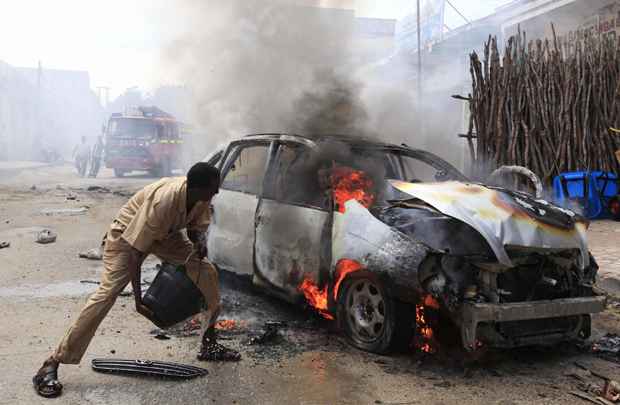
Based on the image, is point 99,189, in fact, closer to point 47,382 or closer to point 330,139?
point 330,139

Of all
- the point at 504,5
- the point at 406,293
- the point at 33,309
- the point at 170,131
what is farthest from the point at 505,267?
the point at 170,131

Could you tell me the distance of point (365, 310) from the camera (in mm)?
4266

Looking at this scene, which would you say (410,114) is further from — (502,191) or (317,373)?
(317,373)

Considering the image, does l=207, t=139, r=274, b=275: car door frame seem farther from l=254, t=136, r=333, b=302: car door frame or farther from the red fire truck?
the red fire truck

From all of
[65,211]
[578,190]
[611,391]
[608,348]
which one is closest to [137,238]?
[611,391]

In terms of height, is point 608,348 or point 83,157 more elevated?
point 83,157

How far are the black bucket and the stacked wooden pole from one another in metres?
6.88

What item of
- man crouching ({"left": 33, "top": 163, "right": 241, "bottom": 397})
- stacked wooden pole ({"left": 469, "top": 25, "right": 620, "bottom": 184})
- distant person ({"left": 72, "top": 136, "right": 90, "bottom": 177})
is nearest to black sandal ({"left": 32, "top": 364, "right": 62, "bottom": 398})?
man crouching ({"left": 33, "top": 163, "right": 241, "bottom": 397})

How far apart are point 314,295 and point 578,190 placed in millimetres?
6193

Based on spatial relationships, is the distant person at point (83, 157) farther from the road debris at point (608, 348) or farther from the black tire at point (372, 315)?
the road debris at point (608, 348)

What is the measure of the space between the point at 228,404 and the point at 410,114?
9124 millimetres

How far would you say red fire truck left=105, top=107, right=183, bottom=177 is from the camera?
22.3 m

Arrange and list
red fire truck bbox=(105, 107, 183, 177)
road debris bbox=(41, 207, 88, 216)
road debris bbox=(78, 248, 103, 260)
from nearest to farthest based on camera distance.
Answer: road debris bbox=(78, 248, 103, 260), road debris bbox=(41, 207, 88, 216), red fire truck bbox=(105, 107, 183, 177)

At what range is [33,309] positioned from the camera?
526 cm
